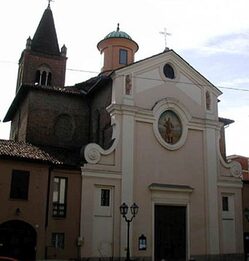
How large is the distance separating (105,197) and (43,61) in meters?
16.0

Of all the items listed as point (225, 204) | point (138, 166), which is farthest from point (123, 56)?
point (225, 204)

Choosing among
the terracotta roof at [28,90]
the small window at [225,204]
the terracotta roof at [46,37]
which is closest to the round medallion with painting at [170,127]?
the small window at [225,204]

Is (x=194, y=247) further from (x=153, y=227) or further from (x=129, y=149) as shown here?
(x=129, y=149)

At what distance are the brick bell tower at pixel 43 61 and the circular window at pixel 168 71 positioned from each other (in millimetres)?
10708

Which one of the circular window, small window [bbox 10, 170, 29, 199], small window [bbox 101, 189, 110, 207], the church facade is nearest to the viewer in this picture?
small window [bbox 10, 170, 29, 199]

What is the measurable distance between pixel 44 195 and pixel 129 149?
5907 mm

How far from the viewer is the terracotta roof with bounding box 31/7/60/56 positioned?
36.0 metres

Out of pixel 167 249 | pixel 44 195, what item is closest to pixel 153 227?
pixel 167 249

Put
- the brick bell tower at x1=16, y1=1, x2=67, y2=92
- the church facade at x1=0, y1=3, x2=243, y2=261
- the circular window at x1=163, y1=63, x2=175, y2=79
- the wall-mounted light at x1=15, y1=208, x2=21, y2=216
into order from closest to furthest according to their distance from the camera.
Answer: the wall-mounted light at x1=15, y1=208, x2=21, y2=216 < the church facade at x1=0, y1=3, x2=243, y2=261 < the circular window at x1=163, y1=63, x2=175, y2=79 < the brick bell tower at x1=16, y1=1, x2=67, y2=92

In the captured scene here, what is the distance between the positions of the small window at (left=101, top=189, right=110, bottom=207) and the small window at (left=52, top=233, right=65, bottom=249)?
2942 millimetres

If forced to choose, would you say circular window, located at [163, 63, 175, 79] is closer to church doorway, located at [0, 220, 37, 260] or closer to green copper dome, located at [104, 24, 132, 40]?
green copper dome, located at [104, 24, 132, 40]

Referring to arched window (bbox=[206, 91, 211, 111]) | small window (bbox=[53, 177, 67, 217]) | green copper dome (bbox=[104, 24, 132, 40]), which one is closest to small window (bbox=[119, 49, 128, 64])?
green copper dome (bbox=[104, 24, 132, 40])

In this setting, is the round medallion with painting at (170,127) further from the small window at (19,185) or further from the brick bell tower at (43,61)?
the brick bell tower at (43,61)

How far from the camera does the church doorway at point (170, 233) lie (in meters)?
24.7
